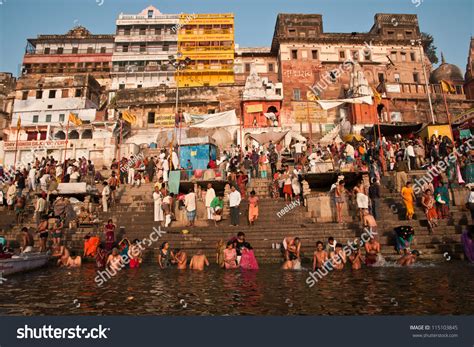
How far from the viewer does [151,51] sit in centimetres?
4441

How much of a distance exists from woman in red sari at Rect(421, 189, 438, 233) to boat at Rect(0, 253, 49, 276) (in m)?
12.1

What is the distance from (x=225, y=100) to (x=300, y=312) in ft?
100

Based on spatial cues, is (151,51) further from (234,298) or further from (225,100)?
(234,298)

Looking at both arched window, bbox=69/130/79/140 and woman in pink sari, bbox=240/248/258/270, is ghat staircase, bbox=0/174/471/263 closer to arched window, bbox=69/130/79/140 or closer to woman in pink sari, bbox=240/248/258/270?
woman in pink sari, bbox=240/248/258/270

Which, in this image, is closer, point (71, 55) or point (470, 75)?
point (470, 75)

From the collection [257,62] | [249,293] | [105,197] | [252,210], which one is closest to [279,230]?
[252,210]

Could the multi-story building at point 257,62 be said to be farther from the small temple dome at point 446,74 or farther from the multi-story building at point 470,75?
the multi-story building at point 470,75

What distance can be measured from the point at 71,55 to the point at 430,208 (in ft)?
168

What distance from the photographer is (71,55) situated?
4631cm

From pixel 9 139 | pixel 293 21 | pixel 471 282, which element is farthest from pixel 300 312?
pixel 293 21

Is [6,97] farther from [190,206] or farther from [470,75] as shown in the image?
[470,75]

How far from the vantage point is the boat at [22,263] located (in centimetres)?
791

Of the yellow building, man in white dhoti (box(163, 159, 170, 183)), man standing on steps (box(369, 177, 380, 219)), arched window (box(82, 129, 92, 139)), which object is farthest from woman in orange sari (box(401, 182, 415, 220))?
the yellow building

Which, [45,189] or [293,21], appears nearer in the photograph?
[45,189]
